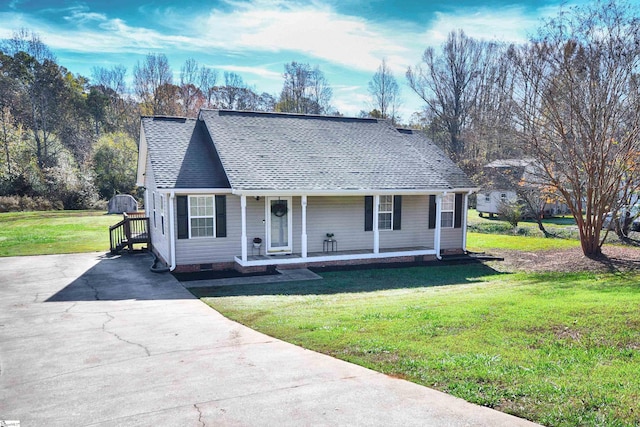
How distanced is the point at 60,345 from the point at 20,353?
532 millimetres

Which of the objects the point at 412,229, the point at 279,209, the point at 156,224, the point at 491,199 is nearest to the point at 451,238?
the point at 412,229

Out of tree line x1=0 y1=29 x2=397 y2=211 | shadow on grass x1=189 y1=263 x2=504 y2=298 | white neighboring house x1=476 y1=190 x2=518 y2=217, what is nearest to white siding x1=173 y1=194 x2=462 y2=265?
shadow on grass x1=189 y1=263 x2=504 y2=298

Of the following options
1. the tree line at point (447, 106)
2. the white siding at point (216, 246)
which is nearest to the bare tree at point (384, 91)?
the tree line at point (447, 106)

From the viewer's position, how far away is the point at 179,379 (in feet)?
17.8

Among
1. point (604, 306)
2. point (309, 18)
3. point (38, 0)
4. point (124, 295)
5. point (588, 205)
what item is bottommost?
point (124, 295)

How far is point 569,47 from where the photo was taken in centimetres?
1512

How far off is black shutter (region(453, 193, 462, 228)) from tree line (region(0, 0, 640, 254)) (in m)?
3.23

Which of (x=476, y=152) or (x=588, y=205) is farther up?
(x=476, y=152)

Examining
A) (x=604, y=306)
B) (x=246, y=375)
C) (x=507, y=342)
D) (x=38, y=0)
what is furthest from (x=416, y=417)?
(x=38, y=0)

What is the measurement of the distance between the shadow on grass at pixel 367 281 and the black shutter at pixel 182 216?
2764 millimetres

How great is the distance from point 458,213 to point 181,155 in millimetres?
10815

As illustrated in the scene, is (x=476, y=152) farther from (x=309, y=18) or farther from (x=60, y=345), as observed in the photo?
(x=60, y=345)

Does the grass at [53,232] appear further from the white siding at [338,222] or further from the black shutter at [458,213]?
the black shutter at [458,213]

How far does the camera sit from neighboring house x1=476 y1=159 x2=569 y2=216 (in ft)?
93.7
